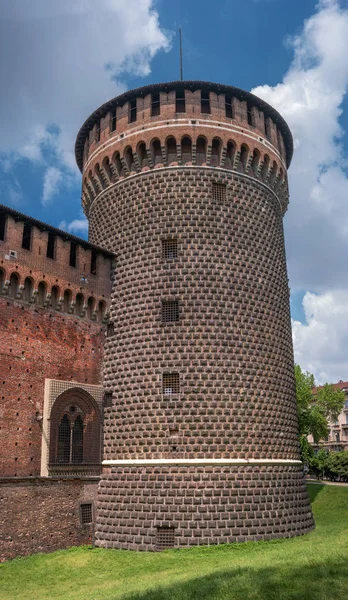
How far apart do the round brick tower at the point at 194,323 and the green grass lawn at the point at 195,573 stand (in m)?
1.11

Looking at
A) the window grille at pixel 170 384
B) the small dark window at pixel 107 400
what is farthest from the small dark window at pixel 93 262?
the window grille at pixel 170 384

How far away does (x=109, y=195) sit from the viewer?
996 inches

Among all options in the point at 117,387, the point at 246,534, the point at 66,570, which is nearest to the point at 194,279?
the point at 117,387

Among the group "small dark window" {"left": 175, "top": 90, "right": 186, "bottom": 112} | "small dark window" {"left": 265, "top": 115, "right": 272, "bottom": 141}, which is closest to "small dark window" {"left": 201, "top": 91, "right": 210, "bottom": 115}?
"small dark window" {"left": 175, "top": 90, "right": 186, "bottom": 112}

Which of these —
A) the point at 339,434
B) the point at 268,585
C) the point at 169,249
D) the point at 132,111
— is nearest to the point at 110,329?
the point at 169,249

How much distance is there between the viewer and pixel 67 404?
21.4 meters

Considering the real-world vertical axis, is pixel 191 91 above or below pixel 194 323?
above

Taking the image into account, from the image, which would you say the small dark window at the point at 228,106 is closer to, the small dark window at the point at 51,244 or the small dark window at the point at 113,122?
the small dark window at the point at 113,122

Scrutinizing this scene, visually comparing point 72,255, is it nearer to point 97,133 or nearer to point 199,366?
point 97,133

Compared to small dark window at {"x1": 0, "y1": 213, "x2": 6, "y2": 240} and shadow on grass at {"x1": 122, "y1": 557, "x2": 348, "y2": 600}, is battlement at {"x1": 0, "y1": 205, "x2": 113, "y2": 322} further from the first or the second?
shadow on grass at {"x1": 122, "y1": 557, "x2": 348, "y2": 600}

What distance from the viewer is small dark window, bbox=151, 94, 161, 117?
2448 cm

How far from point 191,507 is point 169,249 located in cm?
1054

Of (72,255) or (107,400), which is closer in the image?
(107,400)

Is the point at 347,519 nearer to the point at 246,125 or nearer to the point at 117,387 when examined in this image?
the point at 117,387
